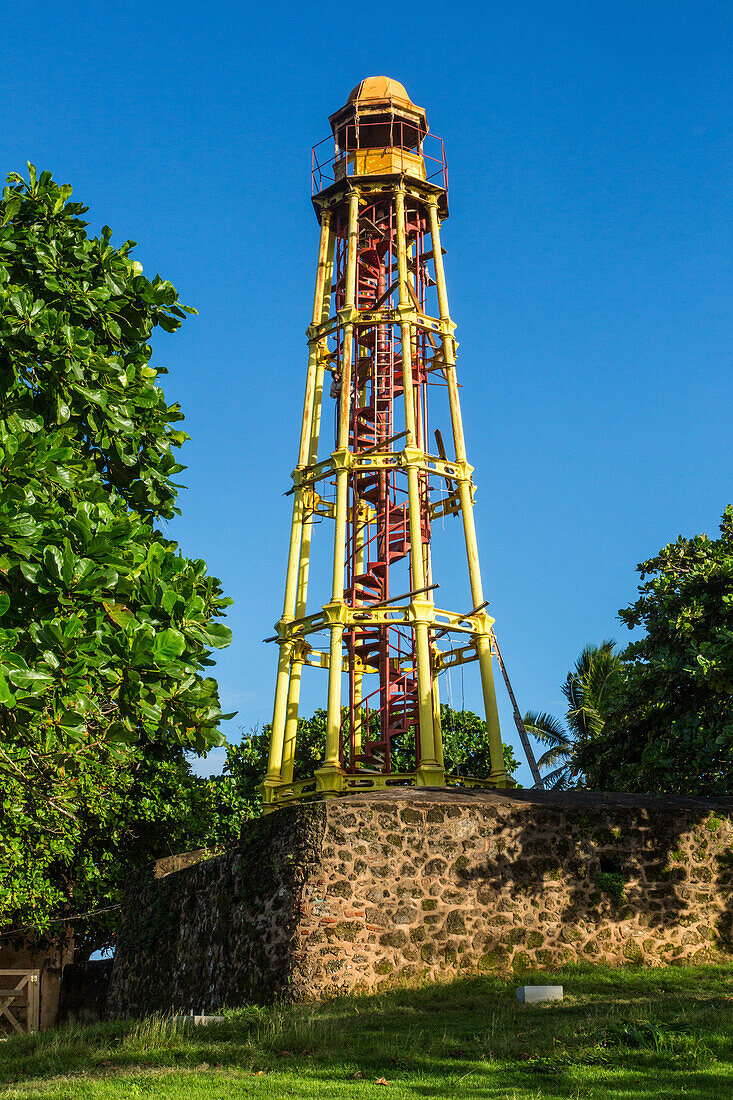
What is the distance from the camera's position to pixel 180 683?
685 cm

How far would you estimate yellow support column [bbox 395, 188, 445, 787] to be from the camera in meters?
19.9

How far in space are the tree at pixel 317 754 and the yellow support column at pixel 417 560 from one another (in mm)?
10097

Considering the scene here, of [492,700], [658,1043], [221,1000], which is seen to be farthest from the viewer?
[492,700]

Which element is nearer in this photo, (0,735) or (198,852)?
(0,735)

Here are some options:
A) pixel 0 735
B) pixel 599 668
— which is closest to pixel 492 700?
pixel 0 735

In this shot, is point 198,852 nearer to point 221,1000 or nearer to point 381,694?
point 381,694

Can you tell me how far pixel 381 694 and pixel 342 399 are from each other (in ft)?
22.2

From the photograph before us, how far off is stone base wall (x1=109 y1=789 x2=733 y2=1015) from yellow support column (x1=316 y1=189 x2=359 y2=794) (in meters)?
3.99

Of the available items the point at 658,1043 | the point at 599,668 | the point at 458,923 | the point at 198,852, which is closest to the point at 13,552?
the point at 658,1043

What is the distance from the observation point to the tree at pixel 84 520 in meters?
6.40

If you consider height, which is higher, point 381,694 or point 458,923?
Answer: point 381,694

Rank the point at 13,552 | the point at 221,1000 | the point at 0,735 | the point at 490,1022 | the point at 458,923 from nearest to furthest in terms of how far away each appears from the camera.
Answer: the point at 13,552 < the point at 0,735 < the point at 490,1022 < the point at 458,923 < the point at 221,1000

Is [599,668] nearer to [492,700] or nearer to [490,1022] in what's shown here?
[492,700]

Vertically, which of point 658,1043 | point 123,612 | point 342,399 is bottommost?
point 658,1043
